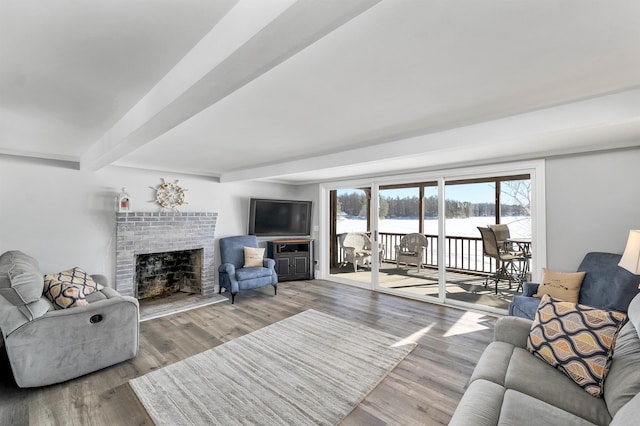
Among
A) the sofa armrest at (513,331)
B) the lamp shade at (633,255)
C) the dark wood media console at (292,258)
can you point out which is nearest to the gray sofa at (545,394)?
the sofa armrest at (513,331)

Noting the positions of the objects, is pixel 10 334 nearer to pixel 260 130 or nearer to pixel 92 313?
pixel 92 313

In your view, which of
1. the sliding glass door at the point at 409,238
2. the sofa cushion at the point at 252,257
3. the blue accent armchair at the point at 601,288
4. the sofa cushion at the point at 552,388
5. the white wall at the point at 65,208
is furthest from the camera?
the sofa cushion at the point at 252,257

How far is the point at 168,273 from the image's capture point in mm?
4918

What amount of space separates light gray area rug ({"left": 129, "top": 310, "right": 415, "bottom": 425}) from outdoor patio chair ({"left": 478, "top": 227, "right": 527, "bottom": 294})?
2084 millimetres

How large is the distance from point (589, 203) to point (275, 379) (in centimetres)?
390

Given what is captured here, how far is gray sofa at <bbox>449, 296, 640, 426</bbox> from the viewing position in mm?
1269

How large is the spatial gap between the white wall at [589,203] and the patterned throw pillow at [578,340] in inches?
72.9

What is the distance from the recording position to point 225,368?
2516 mm

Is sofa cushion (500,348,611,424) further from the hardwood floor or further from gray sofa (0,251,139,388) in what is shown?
gray sofa (0,251,139,388)

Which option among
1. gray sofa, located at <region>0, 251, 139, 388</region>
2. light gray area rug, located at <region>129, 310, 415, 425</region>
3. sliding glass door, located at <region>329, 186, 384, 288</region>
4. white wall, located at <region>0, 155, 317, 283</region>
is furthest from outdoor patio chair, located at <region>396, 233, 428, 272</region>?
gray sofa, located at <region>0, 251, 139, 388</region>

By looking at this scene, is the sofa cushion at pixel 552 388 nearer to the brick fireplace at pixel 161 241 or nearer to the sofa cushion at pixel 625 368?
the sofa cushion at pixel 625 368

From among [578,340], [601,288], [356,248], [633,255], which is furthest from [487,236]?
[578,340]

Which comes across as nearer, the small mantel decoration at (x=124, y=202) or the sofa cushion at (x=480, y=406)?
the sofa cushion at (x=480, y=406)

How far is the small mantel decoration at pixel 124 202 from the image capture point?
3.96 m
